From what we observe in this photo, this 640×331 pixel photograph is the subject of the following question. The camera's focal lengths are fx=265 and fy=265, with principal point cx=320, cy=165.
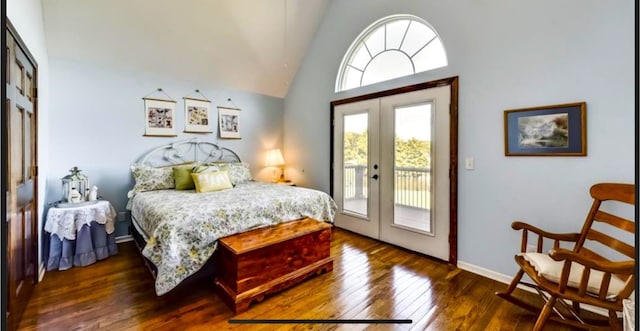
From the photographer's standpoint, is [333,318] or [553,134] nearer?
[333,318]

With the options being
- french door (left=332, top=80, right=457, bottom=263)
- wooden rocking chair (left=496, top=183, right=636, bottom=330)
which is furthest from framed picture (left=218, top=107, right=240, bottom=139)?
wooden rocking chair (left=496, top=183, right=636, bottom=330)

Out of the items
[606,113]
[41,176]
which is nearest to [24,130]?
[41,176]

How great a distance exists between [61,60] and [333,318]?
404cm

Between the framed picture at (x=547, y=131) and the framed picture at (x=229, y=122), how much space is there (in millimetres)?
3755

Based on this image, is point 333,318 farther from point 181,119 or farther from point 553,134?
point 181,119

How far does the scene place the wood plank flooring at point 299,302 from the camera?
6.08ft

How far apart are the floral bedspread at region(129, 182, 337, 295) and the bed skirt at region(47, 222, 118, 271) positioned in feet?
1.30

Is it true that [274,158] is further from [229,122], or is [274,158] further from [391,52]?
[391,52]

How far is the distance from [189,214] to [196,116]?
2.39m

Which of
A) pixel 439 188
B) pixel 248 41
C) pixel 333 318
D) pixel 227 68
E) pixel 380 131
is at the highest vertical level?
pixel 248 41

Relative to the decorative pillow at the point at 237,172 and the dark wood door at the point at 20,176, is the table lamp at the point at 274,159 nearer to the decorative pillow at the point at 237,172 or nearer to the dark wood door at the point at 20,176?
the decorative pillow at the point at 237,172

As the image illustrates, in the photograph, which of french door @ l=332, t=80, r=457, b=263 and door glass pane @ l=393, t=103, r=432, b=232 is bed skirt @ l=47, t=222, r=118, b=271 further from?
door glass pane @ l=393, t=103, r=432, b=232

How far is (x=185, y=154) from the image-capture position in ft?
13.1

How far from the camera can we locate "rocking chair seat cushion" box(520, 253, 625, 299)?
1563 mm
